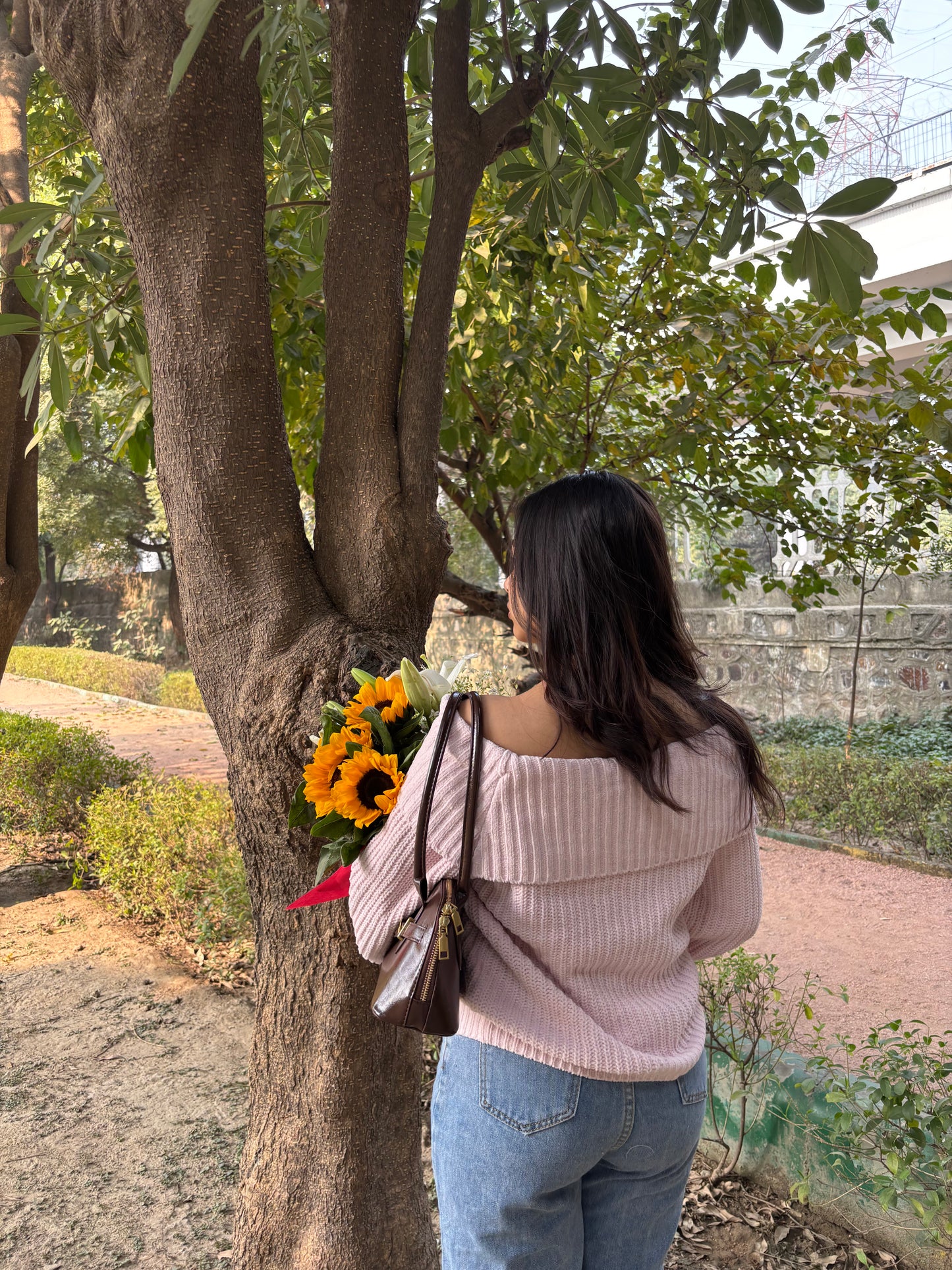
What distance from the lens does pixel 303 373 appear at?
3.44 metres

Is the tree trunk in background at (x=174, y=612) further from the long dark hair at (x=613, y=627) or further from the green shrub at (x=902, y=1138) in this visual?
the long dark hair at (x=613, y=627)

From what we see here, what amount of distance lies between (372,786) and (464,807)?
0.27 metres

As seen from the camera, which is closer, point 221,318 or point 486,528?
point 221,318

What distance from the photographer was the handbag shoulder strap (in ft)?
4.11

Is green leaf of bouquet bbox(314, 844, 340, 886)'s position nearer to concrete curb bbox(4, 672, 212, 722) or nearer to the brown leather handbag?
the brown leather handbag

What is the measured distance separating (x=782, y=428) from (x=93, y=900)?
4422mm

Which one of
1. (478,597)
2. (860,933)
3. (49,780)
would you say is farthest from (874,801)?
(49,780)

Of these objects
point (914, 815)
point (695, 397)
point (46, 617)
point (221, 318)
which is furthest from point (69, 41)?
point (46, 617)

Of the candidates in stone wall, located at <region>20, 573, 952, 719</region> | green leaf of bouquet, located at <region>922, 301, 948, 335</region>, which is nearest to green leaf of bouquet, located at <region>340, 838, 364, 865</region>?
green leaf of bouquet, located at <region>922, 301, 948, 335</region>

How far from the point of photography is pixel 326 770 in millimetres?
1515

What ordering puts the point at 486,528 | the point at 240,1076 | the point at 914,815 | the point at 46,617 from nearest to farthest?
1. the point at 240,1076
2. the point at 486,528
3. the point at 914,815
4. the point at 46,617

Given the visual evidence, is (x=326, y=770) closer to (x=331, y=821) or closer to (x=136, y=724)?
(x=331, y=821)

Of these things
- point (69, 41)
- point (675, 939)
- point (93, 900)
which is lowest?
point (93, 900)

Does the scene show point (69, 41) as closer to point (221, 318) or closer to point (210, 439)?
point (221, 318)
